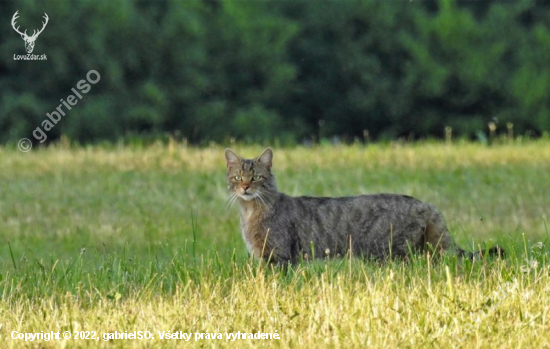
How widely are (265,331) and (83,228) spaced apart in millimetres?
5158

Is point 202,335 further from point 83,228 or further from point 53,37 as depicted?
point 53,37

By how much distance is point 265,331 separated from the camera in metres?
5.09

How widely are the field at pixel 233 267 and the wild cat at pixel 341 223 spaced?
18 cm

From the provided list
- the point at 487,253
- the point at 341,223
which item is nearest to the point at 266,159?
the point at 341,223

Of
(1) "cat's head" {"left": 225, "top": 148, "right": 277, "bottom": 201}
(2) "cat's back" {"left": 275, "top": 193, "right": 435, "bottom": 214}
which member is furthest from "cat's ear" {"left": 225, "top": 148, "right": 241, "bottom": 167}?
(2) "cat's back" {"left": 275, "top": 193, "right": 435, "bottom": 214}

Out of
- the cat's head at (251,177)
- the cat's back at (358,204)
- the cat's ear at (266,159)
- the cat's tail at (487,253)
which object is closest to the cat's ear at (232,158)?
the cat's head at (251,177)

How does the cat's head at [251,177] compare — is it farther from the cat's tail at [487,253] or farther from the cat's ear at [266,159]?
the cat's tail at [487,253]

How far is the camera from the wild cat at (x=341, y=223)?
23.6 feet

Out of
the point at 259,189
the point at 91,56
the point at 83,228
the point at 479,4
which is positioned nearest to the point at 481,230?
the point at 259,189

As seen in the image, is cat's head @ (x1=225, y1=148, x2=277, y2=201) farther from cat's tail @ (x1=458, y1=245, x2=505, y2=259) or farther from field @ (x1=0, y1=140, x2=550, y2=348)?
cat's tail @ (x1=458, y1=245, x2=505, y2=259)

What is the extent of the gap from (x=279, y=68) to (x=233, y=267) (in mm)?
16144

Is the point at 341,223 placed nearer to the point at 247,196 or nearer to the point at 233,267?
the point at 247,196

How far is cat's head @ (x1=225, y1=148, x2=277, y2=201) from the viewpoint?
7219 mm

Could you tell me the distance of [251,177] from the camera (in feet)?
23.8
